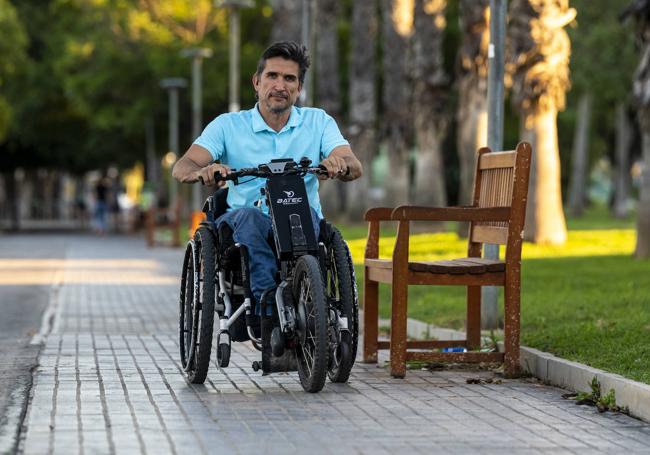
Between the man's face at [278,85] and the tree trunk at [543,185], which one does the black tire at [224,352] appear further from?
the tree trunk at [543,185]

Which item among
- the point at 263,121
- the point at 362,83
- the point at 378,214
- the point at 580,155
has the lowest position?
the point at 378,214

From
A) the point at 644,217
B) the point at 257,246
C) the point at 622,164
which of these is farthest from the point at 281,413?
the point at 622,164

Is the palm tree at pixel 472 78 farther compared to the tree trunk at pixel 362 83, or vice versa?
the tree trunk at pixel 362 83

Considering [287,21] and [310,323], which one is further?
[287,21]

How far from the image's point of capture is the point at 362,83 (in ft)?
136

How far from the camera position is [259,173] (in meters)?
9.04

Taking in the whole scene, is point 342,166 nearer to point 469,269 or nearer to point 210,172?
point 210,172

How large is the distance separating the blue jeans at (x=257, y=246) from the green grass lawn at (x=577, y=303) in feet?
6.63

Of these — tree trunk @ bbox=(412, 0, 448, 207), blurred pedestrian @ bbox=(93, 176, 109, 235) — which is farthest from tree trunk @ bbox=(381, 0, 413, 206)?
blurred pedestrian @ bbox=(93, 176, 109, 235)

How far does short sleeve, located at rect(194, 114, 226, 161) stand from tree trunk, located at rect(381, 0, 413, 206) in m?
28.4

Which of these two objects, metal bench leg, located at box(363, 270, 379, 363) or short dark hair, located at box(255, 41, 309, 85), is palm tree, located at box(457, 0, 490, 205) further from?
short dark hair, located at box(255, 41, 309, 85)

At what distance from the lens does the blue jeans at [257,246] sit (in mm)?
9117

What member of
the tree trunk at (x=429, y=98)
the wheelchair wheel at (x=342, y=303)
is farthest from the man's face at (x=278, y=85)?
the tree trunk at (x=429, y=98)

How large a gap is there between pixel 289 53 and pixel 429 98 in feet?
78.7
